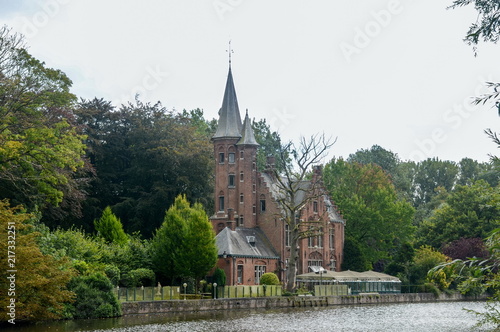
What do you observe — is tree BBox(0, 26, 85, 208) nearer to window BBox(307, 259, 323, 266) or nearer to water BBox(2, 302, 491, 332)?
water BBox(2, 302, 491, 332)

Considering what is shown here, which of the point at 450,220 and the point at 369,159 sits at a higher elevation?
the point at 369,159

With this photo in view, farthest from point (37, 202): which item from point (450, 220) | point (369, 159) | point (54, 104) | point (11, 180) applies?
point (369, 159)

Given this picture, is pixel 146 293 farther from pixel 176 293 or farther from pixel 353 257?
pixel 353 257

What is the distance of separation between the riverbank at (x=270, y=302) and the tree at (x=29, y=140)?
10.4 m

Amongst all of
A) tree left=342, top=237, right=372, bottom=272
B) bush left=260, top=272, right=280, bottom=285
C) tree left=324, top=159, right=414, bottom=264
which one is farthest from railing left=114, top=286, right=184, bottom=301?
tree left=324, top=159, right=414, bottom=264

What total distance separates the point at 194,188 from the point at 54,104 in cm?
2053

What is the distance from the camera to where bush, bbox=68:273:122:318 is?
31062mm

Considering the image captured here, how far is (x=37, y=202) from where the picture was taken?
137ft

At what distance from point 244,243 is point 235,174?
22.9ft

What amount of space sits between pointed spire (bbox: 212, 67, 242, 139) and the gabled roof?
28.8ft

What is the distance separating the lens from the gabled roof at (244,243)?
2093 inches

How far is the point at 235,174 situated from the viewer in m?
59.4

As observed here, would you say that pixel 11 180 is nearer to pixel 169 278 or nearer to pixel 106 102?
pixel 169 278

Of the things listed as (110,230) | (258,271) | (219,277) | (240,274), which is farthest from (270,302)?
(110,230)
